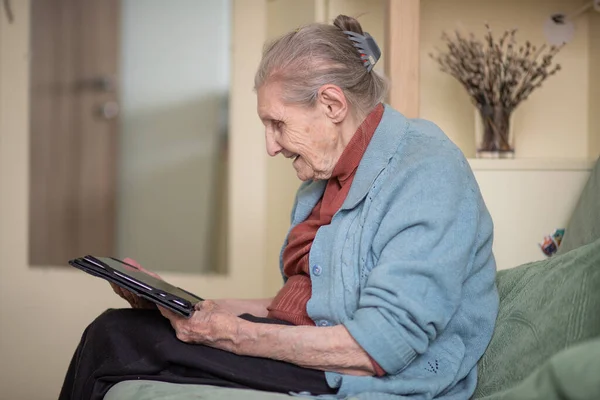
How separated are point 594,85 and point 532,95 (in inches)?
7.4

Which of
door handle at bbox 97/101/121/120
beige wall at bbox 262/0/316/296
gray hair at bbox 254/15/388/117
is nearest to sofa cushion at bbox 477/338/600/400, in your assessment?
gray hair at bbox 254/15/388/117

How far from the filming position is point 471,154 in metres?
2.52

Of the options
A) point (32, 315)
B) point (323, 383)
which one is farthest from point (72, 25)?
point (323, 383)

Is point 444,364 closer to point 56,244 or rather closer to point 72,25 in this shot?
point 56,244

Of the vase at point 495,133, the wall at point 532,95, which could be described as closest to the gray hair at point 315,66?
the vase at point 495,133

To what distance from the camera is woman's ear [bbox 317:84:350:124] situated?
158 cm

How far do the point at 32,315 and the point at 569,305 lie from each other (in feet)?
7.58

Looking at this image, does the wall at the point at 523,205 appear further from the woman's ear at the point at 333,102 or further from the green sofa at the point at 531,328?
the woman's ear at the point at 333,102

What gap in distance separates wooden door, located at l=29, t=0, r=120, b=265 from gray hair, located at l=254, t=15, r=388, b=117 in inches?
77.9

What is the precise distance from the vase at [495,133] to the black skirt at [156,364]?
949mm

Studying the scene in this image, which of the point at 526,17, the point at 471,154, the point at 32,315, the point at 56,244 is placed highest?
the point at 526,17

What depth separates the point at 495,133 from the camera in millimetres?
2215

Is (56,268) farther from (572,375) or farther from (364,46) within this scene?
(572,375)

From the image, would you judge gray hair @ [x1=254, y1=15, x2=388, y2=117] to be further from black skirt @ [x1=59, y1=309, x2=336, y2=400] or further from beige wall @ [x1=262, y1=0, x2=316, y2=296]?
beige wall @ [x1=262, y1=0, x2=316, y2=296]
